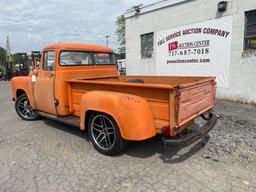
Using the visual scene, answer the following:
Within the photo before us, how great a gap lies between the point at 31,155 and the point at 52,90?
1.48 metres

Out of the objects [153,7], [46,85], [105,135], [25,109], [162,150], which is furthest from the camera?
[153,7]

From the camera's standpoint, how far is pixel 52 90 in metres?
5.11

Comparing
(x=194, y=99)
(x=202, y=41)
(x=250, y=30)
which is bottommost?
(x=194, y=99)

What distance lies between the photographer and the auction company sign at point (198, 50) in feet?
28.4

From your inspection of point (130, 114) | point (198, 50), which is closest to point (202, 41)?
point (198, 50)

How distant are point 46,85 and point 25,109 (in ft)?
6.08

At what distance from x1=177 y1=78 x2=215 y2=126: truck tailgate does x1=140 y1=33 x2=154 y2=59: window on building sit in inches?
289

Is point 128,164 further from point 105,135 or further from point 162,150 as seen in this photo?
point 162,150

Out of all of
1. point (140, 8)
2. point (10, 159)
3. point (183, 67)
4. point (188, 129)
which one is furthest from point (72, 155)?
point (140, 8)

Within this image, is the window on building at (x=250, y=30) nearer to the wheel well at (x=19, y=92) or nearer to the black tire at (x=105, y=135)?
the black tire at (x=105, y=135)

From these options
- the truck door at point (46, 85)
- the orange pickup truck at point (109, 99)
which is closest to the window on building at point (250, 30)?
the orange pickup truck at point (109, 99)

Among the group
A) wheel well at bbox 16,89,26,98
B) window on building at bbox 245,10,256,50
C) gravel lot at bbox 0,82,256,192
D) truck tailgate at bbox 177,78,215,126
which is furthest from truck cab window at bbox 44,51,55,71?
window on building at bbox 245,10,256,50

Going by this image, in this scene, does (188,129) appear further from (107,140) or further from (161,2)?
(161,2)

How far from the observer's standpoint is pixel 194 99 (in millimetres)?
3869
